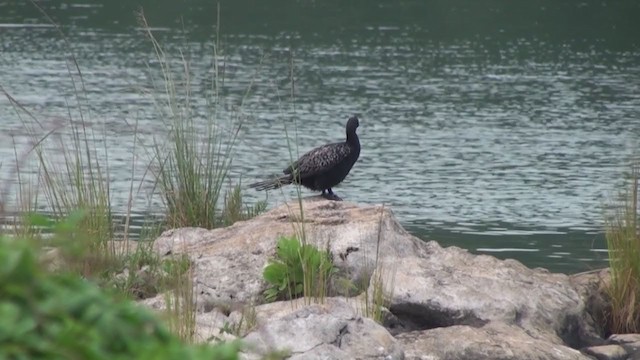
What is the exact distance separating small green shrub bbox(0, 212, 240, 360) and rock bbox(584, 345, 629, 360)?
4.70 meters

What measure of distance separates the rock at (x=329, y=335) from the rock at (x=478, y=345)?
0.34 metres

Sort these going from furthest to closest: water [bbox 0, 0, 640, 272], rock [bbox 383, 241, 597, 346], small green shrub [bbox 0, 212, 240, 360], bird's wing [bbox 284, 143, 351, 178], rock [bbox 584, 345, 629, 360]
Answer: water [bbox 0, 0, 640, 272] → bird's wing [bbox 284, 143, 351, 178] → rock [bbox 584, 345, 629, 360] → rock [bbox 383, 241, 597, 346] → small green shrub [bbox 0, 212, 240, 360]

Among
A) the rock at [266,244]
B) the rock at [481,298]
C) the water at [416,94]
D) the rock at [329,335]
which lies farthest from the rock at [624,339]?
the water at [416,94]

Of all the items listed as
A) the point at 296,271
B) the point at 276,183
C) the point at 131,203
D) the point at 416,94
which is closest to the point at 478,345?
the point at 296,271

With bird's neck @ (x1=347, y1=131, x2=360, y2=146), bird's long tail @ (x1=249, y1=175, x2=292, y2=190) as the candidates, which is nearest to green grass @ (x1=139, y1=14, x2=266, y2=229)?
bird's long tail @ (x1=249, y1=175, x2=292, y2=190)

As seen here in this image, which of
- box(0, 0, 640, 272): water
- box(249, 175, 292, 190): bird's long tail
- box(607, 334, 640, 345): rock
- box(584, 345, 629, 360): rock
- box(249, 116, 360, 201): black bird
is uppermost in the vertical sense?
box(249, 116, 360, 201): black bird

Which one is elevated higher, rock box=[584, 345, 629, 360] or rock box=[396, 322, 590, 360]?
rock box=[396, 322, 590, 360]

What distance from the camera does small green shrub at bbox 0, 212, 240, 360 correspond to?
8.52ft

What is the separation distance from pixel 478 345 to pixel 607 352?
0.97 meters

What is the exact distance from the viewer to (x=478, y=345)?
6.61 meters

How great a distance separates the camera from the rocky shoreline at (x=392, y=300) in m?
6.18

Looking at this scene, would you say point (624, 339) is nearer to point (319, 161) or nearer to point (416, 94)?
point (319, 161)

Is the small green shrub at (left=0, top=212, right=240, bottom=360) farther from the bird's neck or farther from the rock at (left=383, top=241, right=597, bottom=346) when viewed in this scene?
the bird's neck

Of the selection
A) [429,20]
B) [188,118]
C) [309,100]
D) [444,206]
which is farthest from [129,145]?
[429,20]
